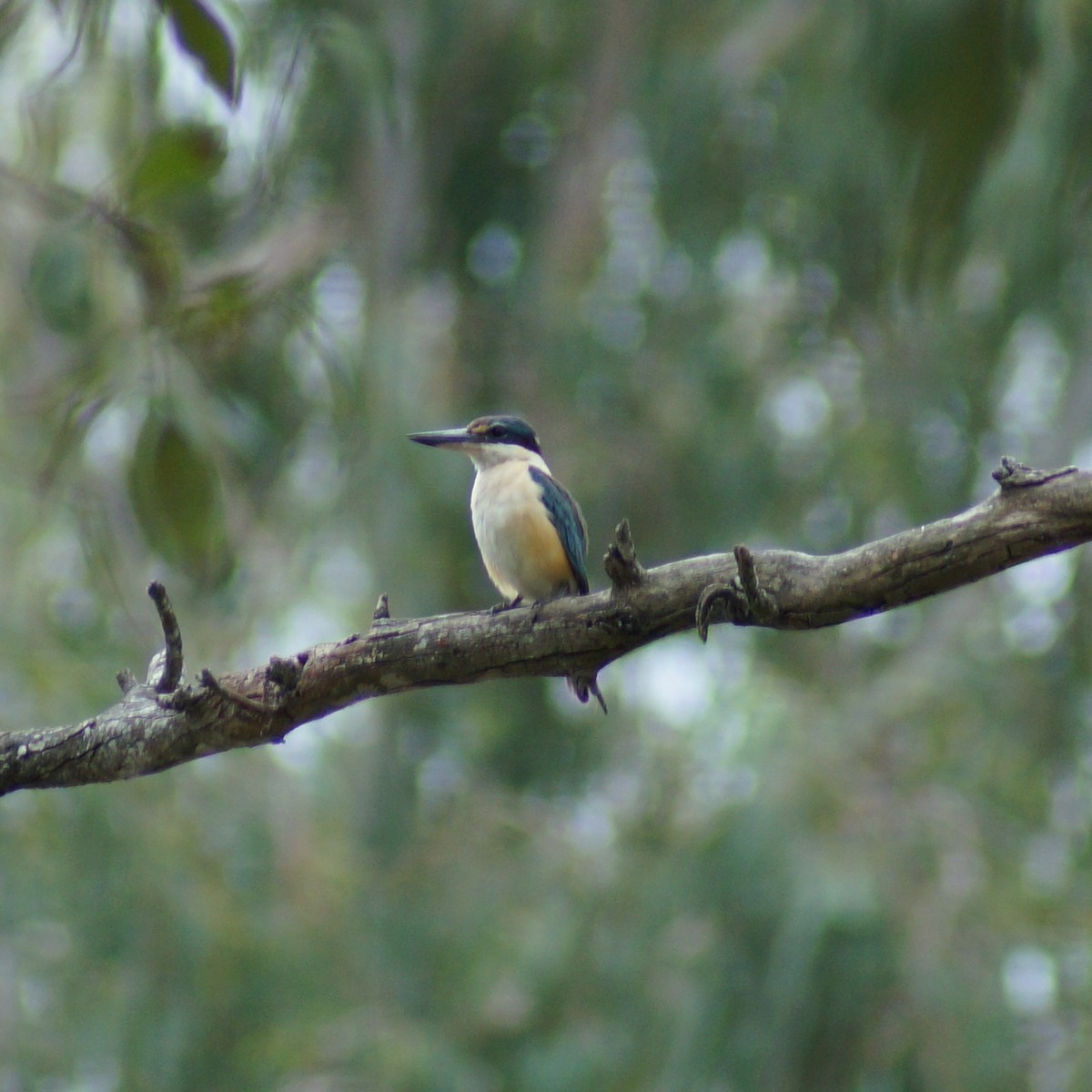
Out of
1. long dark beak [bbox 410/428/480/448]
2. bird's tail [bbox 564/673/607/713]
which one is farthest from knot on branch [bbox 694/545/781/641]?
long dark beak [bbox 410/428/480/448]

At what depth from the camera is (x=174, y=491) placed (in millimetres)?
2182

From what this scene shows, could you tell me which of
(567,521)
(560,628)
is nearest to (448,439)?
(567,521)

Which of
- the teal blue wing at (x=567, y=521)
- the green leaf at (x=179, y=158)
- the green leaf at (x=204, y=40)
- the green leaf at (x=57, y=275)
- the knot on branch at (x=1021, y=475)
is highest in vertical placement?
the teal blue wing at (x=567, y=521)

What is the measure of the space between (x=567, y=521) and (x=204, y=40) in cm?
283

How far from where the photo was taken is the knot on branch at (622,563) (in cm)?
260

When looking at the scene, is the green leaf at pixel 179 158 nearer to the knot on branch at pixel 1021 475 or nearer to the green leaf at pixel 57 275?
the green leaf at pixel 57 275

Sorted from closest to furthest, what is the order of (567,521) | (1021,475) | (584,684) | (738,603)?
(1021,475) → (738,603) → (584,684) → (567,521)

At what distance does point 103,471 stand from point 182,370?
683 cm

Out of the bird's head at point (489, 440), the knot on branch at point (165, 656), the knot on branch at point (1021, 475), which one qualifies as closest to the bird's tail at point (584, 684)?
the knot on branch at point (165, 656)

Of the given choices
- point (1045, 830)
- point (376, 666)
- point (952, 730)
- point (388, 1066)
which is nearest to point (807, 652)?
point (952, 730)

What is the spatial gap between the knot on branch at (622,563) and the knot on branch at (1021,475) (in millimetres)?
641

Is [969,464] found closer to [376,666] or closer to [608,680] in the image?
[608,680]

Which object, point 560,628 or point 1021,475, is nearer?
point 1021,475

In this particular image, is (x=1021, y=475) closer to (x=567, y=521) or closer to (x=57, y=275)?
(x=57, y=275)
